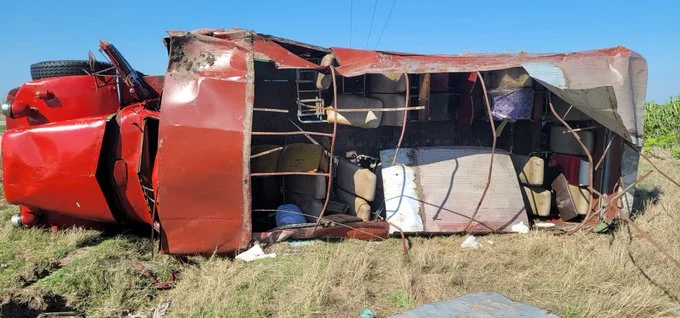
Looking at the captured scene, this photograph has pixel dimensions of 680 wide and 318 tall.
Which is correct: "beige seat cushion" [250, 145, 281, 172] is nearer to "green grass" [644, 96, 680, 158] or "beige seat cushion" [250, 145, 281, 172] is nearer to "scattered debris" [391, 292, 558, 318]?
"scattered debris" [391, 292, 558, 318]

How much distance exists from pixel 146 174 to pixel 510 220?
4.39m

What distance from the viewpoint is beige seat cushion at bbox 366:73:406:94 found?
608cm

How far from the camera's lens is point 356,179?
6172mm

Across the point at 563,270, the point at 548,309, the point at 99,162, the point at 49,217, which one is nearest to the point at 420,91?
the point at 563,270

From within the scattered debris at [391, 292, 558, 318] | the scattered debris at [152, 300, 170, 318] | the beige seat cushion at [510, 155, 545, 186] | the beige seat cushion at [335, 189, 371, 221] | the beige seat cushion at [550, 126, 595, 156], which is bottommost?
the scattered debris at [152, 300, 170, 318]

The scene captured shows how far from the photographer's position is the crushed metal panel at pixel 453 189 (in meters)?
5.82

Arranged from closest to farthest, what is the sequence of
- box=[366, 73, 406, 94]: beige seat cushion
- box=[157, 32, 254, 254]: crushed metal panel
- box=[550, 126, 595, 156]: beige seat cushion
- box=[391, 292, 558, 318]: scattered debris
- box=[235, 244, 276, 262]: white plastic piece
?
box=[391, 292, 558, 318]: scattered debris < box=[157, 32, 254, 254]: crushed metal panel < box=[235, 244, 276, 262]: white plastic piece < box=[366, 73, 406, 94]: beige seat cushion < box=[550, 126, 595, 156]: beige seat cushion

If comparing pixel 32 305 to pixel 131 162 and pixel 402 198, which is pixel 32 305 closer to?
pixel 131 162

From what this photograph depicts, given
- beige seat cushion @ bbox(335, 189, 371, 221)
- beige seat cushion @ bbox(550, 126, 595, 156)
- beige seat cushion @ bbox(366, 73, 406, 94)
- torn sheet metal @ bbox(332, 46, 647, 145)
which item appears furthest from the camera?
beige seat cushion @ bbox(550, 126, 595, 156)

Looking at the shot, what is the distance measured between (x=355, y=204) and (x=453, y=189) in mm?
1273

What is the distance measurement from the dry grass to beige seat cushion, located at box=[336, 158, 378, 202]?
0.78 meters

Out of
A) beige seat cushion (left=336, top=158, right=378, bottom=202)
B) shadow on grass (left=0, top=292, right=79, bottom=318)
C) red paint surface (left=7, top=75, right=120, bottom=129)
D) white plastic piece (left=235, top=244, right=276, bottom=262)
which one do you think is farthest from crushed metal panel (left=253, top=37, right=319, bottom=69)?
shadow on grass (left=0, top=292, right=79, bottom=318)

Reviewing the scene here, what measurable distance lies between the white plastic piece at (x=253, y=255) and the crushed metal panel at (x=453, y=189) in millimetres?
→ 1597

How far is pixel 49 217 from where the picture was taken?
5906mm
